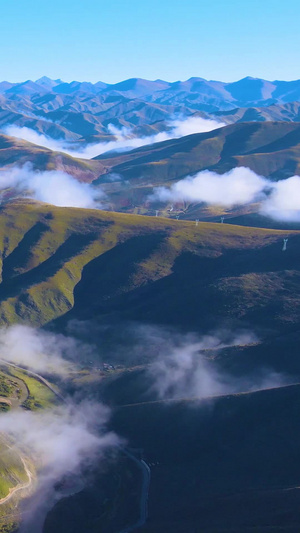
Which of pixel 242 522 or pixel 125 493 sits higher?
pixel 242 522

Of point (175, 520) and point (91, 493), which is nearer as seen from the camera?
point (175, 520)

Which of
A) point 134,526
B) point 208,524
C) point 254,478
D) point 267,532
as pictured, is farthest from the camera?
point 254,478

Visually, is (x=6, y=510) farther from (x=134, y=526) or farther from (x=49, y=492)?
(x=134, y=526)

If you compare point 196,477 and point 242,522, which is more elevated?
point 242,522

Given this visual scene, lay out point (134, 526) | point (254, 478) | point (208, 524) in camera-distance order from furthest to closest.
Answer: point (254, 478) → point (134, 526) → point (208, 524)

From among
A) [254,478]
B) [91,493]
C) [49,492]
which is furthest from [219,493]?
[49,492]

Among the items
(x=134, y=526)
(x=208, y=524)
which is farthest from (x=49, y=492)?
(x=208, y=524)

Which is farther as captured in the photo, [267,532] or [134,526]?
[134,526]

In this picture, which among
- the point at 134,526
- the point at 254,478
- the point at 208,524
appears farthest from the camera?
the point at 254,478

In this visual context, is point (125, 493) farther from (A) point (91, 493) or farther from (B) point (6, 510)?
(B) point (6, 510)
